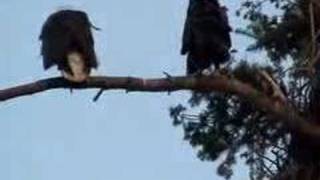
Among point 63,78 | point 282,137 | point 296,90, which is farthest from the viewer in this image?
point 282,137

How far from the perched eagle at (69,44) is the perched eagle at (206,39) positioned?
800mm

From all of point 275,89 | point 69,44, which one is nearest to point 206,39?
point 275,89

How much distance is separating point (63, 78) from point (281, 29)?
133 inches

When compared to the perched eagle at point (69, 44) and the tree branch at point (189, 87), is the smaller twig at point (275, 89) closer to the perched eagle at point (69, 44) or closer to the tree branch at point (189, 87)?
the tree branch at point (189, 87)

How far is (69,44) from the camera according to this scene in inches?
319

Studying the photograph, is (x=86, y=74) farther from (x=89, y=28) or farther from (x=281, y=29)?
(x=281, y=29)

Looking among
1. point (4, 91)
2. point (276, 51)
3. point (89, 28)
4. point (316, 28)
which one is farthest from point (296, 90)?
point (4, 91)

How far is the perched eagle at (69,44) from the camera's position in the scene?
7887 millimetres

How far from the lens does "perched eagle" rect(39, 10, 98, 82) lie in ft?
25.9

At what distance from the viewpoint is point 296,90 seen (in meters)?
9.41

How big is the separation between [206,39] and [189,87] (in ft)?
1.60

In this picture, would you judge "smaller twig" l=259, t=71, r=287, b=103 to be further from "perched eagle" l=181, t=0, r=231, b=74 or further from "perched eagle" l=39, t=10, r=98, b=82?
"perched eagle" l=39, t=10, r=98, b=82

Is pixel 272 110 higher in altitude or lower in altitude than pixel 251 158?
higher

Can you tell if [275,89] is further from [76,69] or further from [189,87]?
[76,69]
